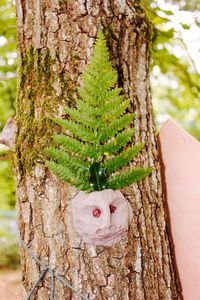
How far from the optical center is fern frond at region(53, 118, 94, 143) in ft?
4.17

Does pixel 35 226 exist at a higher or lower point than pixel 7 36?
lower

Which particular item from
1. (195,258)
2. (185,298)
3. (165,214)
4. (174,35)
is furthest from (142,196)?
(174,35)

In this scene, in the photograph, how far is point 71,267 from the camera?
129cm

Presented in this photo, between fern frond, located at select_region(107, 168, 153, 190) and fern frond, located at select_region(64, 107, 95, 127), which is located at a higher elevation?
fern frond, located at select_region(64, 107, 95, 127)

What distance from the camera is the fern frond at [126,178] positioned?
130 centimetres

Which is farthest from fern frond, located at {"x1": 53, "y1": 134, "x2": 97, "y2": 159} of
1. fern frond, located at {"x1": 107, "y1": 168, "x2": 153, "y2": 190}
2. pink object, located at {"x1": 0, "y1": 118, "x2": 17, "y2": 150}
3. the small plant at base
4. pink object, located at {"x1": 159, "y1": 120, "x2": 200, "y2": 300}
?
pink object, located at {"x1": 159, "y1": 120, "x2": 200, "y2": 300}

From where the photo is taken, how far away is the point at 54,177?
1.34m

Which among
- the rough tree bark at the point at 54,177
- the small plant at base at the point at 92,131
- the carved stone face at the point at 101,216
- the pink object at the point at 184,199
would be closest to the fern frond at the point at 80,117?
the small plant at base at the point at 92,131

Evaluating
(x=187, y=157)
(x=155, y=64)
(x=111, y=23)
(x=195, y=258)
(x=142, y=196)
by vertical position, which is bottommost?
(x=195, y=258)

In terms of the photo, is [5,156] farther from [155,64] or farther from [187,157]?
[155,64]

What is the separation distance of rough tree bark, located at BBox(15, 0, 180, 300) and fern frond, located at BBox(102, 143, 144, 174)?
0.11 m

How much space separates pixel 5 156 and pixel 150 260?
66 cm

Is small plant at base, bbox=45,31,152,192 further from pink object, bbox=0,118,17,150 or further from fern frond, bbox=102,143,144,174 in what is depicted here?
pink object, bbox=0,118,17,150

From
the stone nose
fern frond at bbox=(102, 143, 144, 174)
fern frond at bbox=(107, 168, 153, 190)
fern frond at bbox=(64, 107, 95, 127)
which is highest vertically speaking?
fern frond at bbox=(64, 107, 95, 127)
